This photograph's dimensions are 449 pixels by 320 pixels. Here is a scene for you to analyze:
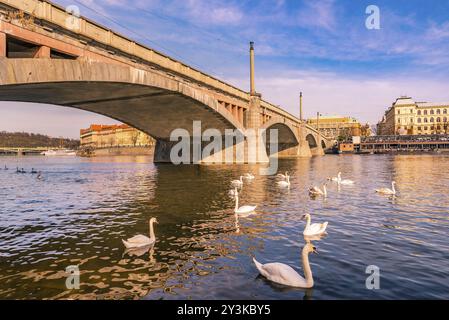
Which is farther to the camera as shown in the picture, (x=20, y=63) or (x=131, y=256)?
(x=20, y=63)

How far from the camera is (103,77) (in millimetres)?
21688

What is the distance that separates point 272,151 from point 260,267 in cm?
9569

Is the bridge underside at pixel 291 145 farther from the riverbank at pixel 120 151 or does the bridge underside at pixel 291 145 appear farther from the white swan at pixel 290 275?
the white swan at pixel 290 275

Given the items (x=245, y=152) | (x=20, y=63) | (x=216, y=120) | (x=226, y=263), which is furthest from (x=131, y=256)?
(x=245, y=152)

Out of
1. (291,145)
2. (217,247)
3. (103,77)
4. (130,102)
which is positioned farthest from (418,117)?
(217,247)

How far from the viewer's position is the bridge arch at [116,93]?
17016 mm

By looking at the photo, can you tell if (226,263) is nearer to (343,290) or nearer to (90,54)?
(343,290)

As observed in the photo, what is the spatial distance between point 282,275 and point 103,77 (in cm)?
1853

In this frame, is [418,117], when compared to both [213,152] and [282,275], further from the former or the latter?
[282,275]

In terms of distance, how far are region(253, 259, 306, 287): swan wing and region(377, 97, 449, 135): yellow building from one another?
499 feet

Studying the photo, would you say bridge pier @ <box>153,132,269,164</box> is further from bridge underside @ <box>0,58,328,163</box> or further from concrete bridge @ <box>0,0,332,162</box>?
concrete bridge @ <box>0,0,332,162</box>

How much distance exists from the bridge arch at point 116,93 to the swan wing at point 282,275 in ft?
46.8

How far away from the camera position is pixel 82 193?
24688 mm
